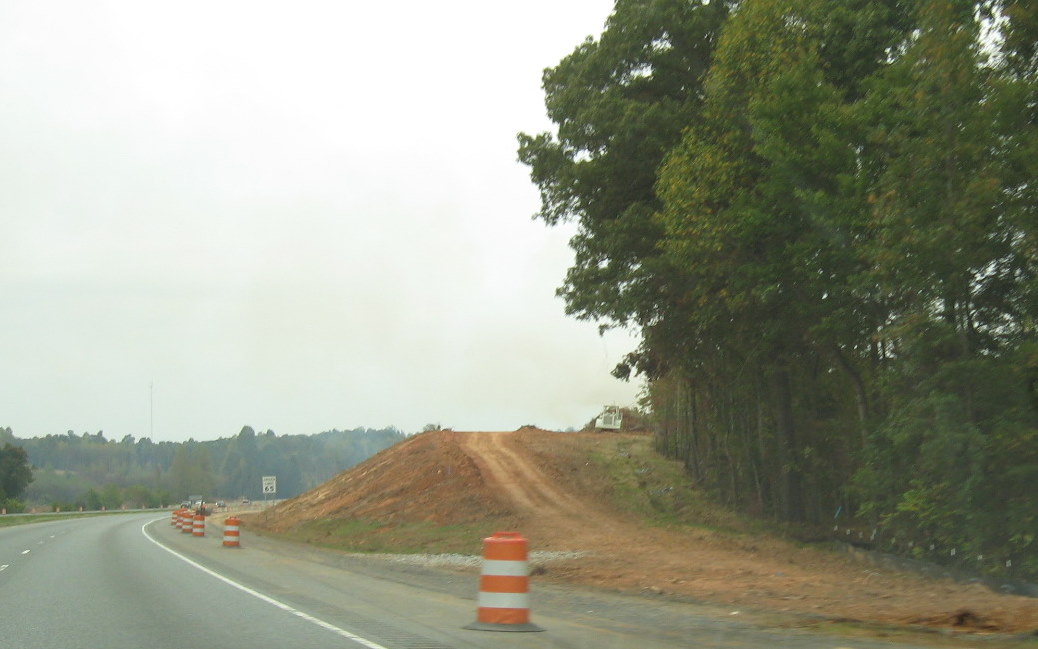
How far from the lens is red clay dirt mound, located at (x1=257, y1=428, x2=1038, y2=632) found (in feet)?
47.9

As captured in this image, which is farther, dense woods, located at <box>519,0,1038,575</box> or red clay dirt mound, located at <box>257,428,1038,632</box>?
dense woods, located at <box>519,0,1038,575</box>

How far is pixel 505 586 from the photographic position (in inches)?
478

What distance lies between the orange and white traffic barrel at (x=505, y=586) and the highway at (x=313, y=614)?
292 mm

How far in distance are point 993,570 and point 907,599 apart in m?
5.10

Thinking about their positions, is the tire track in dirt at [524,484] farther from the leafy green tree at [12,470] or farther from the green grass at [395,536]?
the leafy green tree at [12,470]

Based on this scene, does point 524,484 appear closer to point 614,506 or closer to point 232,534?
point 614,506

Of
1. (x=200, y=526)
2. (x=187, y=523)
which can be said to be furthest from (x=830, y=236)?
(x=187, y=523)

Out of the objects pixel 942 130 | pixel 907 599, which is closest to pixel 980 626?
pixel 907 599

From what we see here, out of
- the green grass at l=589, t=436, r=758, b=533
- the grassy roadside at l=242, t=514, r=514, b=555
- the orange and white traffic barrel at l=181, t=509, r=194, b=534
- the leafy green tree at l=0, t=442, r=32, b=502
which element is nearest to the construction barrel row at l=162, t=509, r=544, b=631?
the grassy roadside at l=242, t=514, r=514, b=555

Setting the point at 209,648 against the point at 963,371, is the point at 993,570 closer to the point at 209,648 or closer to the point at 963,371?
the point at 963,371

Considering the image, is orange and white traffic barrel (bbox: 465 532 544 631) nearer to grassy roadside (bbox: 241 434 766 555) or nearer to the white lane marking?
the white lane marking

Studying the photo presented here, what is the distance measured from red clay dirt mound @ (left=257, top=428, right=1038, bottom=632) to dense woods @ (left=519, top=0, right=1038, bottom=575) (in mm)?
3414

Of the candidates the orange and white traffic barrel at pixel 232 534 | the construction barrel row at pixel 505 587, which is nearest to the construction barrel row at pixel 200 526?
the orange and white traffic barrel at pixel 232 534

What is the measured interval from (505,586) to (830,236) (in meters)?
15.4
